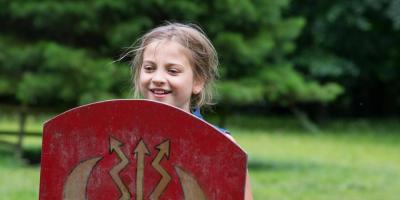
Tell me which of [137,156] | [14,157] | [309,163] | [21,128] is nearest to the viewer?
Result: [137,156]

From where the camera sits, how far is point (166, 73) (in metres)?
2.76

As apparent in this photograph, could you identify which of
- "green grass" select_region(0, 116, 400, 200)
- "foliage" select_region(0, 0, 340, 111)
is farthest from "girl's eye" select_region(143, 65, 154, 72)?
"foliage" select_region(0, 0, 340, 111)

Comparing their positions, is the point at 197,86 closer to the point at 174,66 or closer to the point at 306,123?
the point at 174,66

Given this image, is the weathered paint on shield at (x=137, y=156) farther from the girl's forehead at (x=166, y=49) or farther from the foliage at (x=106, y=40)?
the foliage at (x=106, y=40)

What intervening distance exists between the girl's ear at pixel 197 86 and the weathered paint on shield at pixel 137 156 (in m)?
0.54

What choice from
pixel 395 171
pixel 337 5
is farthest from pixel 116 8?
pixel 337 5

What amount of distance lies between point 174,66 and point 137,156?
1.52 ft

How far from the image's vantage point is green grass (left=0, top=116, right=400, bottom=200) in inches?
364

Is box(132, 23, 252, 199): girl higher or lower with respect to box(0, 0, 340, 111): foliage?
lower

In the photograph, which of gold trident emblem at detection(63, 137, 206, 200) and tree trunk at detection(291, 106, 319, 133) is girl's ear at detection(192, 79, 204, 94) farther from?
tree trunk at detection(291, 106, 319, 133)

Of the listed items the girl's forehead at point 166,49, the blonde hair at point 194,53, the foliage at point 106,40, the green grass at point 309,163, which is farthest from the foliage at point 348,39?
the girl's forehead at point 166,49

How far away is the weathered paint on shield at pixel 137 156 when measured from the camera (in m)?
2.37

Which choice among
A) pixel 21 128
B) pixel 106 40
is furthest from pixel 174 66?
pixel 21 128

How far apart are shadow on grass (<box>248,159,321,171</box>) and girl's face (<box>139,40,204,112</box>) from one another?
9101 millimetres
